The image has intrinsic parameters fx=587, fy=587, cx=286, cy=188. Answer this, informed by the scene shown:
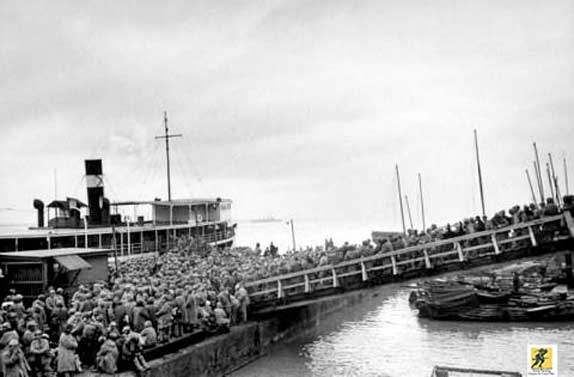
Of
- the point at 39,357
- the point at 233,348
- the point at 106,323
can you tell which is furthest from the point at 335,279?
the point at 39,357

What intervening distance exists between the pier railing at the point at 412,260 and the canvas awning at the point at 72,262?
5.17 m

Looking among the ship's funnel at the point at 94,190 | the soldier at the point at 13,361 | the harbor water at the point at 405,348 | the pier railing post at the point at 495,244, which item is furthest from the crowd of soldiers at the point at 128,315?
the ship's funnel at the point at 94,190

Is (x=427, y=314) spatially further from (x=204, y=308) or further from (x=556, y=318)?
(x=204, y=308)

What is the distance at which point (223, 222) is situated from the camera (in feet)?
137

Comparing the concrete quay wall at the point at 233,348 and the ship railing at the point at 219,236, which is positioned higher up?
the ship railing at the point at 219,236

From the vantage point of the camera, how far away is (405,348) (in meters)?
19.1

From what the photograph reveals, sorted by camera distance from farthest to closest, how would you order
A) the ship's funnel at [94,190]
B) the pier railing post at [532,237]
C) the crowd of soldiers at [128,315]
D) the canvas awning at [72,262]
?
the ship's funnel at [94,190], the canvas awning at [72,262], the pier railing post at [532,237], the crowd of soldiers at [128,315]

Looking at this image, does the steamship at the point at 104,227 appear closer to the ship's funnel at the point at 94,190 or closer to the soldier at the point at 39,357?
the ship's funnel at the point at 94,190

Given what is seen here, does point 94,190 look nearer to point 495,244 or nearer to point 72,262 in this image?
point 72,262

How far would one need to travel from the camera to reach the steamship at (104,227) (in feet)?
89.2

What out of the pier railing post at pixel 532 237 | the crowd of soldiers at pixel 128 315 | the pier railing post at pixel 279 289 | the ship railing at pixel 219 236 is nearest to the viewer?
the crowd of soldiers at pixel 128 315

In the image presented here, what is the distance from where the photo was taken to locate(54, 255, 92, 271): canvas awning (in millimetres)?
17895

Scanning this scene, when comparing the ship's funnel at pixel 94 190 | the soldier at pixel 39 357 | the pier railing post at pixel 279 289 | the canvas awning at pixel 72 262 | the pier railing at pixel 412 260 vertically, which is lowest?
the soldier at pixel 39 357

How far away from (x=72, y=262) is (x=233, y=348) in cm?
590
